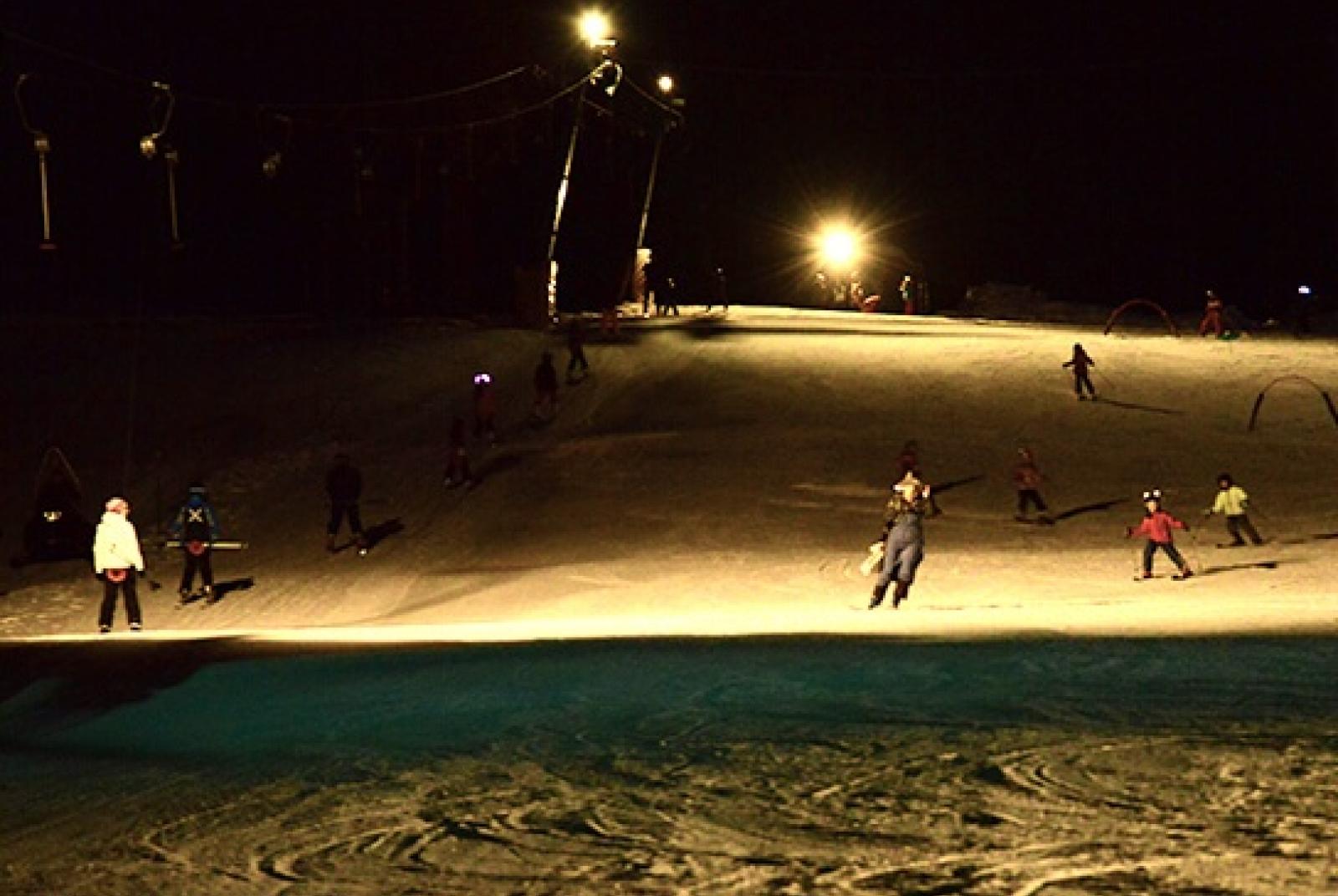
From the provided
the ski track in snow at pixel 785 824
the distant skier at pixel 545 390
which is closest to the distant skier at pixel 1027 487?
the distant skier at pixel 545 390

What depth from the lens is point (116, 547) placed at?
64.8 ft

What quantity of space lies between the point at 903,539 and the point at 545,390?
54.1ft

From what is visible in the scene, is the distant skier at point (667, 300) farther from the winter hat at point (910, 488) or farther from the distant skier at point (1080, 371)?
the winter hat at point (910, 488)

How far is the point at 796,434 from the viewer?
32.8 meters

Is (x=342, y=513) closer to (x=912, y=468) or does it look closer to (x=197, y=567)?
(x=197, y=567)

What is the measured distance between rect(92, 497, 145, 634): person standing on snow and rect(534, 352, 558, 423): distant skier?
15.1m

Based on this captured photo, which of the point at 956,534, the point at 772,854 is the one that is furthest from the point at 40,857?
the point at 956,534

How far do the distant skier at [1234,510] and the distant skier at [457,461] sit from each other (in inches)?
423

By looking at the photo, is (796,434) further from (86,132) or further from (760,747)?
(86,132)

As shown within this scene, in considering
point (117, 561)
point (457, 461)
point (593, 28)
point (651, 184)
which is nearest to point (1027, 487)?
point (457, 461)

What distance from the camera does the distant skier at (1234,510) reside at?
2375 cm

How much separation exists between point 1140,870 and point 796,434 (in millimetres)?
25818

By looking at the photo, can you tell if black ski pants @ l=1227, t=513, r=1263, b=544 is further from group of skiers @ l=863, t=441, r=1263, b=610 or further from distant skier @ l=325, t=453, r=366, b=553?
distant skier @ l=325, t=453, r=366, b=553

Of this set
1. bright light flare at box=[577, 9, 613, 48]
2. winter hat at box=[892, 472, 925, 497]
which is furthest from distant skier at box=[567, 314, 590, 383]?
winter hat at box=[892, 472, 925, 497]
